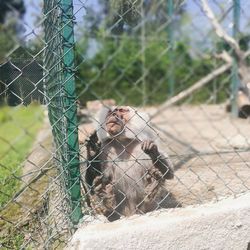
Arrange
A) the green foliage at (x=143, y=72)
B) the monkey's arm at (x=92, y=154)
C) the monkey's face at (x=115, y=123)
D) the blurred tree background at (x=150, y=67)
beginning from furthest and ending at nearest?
the green foliage at (x=143, y=72) → the blurred tree background at (x=150, y=67) → the monkey's face at (x=115, y=123) → the monkey's arm at (x=92, y=154)

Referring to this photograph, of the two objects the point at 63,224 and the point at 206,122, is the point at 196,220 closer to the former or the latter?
the point at 63,224

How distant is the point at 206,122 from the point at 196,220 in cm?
606

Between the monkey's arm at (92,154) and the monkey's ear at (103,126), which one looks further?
the monkey's ear at (103,126)

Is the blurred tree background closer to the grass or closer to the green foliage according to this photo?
the green foliage

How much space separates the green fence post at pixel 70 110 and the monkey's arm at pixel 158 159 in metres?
0.52

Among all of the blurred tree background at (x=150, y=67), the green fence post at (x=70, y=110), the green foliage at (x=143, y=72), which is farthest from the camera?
the green foliage at (x=143, y=72)

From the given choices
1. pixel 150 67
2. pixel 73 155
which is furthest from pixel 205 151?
pixel 150 67

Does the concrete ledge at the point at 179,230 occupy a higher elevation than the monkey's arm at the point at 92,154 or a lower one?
lower

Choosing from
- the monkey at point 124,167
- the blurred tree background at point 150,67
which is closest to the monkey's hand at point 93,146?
the monkey at point 124,167

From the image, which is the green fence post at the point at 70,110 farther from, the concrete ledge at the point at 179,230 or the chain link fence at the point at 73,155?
the concrete ledge at the point at 179,230

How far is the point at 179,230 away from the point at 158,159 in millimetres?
550

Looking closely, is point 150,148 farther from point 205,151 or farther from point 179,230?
point 205,151

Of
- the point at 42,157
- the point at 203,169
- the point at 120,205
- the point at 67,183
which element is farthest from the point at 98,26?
the point at 67,183

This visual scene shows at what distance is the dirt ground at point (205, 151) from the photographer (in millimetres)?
3336
